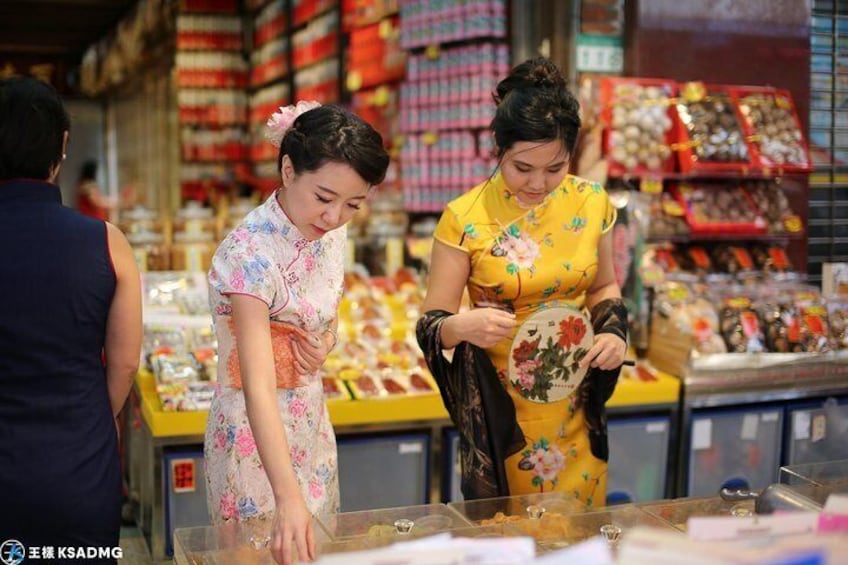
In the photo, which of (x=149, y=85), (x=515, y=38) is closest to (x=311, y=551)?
(x=515, y=38)

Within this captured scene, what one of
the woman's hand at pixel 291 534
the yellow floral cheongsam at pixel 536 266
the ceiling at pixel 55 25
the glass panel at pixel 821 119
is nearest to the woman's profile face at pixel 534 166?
the yellow floral cheongsam at pixel 536 266

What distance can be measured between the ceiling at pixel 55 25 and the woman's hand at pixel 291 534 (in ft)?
33.9

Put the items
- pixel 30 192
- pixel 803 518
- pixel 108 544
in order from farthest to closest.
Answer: pixel 108 544, pixel 30 192, pixel 803 518

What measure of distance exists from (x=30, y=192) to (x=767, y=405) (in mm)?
3218

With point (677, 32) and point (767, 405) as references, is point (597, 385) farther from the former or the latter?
point (677, 32)

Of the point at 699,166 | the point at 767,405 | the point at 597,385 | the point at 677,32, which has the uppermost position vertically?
the point at 677,32

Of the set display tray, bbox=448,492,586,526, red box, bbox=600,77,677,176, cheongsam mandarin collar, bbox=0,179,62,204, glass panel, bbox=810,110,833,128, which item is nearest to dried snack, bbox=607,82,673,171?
red box, bbox=600,77,677,176

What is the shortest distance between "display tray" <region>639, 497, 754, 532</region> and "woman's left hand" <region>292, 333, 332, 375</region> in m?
0.83

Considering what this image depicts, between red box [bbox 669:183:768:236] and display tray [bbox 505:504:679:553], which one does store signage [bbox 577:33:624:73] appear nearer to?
red box [bbox 669:183:768:236]

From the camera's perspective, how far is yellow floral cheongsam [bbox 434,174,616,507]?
8.95ft

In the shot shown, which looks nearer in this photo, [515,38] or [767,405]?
[767,405]

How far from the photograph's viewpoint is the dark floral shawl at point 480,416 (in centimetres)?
277

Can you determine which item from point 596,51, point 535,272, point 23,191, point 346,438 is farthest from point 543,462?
point 596,51

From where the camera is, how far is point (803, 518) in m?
1.49
